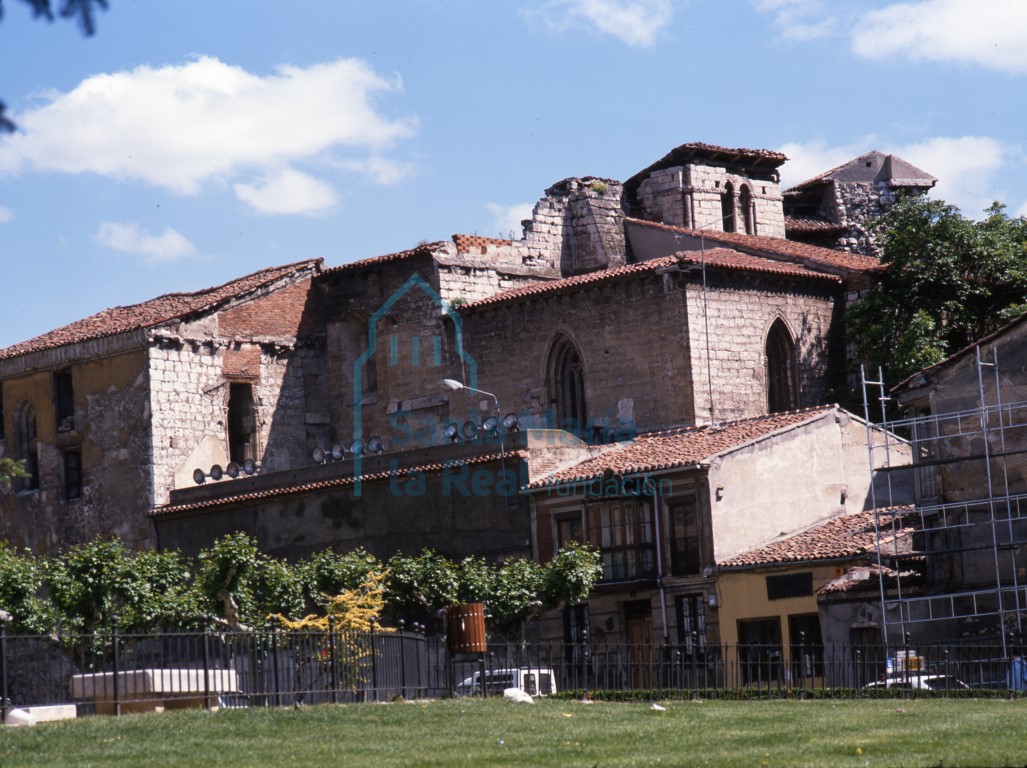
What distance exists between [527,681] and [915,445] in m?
9.72

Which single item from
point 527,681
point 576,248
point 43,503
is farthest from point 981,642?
point 43,503

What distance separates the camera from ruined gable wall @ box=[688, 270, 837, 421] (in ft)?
137

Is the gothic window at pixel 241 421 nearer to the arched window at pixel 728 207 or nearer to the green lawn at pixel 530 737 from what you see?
the arched window at pixel 728 207

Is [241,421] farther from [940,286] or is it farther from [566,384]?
[940,286]

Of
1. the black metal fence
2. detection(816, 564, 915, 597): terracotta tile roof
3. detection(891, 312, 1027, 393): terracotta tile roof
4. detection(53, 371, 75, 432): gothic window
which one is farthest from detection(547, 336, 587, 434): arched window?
the black metal fence

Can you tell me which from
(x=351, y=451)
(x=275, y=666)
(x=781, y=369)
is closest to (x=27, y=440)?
(x=351, y=451)

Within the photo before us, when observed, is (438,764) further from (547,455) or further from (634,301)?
(634,301)

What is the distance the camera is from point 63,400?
46.4 m

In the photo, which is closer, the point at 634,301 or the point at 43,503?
the point at 634,301

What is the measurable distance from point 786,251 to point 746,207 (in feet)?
22.6

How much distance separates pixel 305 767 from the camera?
16.3 meters

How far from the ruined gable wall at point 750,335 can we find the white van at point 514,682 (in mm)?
12967

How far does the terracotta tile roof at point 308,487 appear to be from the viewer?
3822cm

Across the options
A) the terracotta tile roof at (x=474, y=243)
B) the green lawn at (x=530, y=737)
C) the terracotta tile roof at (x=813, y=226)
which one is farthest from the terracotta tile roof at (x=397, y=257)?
the green lawn at (x=530, y=737)
